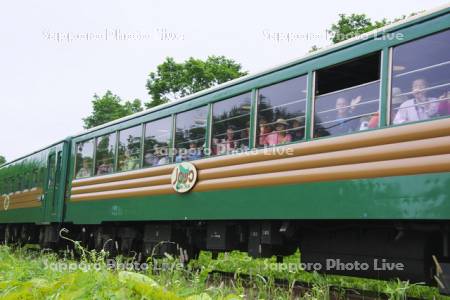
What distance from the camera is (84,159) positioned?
12.0m

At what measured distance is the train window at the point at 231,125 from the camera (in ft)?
24.4

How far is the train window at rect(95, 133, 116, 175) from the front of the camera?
1076cm

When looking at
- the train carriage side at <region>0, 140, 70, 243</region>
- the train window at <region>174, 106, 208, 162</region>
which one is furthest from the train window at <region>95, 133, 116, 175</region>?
the train window at <region>174, 106, 208, 162</region>

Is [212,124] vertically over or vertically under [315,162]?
over

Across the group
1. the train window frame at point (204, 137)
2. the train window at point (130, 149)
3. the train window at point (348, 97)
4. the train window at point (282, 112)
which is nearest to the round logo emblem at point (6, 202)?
the train window at point (130, 149)

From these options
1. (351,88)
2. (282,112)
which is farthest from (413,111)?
(282,112)

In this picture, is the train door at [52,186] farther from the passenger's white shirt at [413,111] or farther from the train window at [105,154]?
the passenger's white shirt at [413,111]

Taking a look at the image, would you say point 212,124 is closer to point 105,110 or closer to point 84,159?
point 84,159

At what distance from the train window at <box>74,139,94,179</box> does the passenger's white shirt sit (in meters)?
7.66

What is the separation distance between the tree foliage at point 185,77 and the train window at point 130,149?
73.0 feet

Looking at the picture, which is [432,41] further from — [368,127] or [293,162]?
[293,162]

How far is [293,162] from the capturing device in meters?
6.39

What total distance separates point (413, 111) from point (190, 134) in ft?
13.2

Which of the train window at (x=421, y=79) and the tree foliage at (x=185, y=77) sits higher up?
the tree foliage at (x=185, y=77)
